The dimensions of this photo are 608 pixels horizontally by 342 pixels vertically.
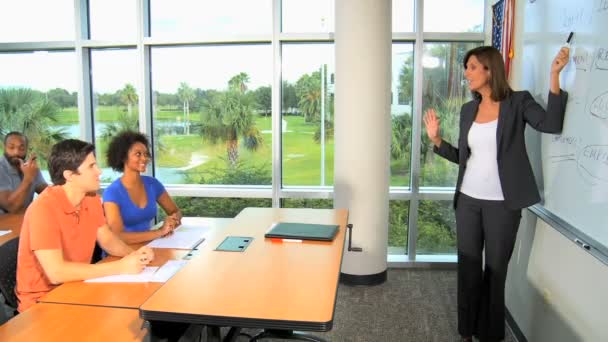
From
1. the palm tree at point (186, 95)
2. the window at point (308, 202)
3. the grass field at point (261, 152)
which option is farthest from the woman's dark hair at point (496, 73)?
the palm tree at point (186, 95)

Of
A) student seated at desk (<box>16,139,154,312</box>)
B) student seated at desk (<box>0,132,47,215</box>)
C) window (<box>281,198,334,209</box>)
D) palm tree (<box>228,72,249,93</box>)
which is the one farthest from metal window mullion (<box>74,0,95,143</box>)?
student seated at desk (<box>16,139,154,312</box>)

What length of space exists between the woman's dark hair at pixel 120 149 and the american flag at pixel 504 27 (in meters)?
2.47

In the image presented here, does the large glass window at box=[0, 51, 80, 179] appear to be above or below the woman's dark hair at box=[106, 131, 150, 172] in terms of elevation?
above

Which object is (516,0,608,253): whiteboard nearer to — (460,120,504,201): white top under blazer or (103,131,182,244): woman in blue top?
(460,120,504,201): white top under blazer

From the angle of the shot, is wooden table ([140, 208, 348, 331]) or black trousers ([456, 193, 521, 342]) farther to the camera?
black trousers ([456, 193, 521, 342])

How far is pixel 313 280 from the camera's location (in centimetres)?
169

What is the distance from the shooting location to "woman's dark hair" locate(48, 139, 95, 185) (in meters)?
2.00

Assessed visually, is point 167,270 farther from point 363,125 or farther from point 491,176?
point 363,125

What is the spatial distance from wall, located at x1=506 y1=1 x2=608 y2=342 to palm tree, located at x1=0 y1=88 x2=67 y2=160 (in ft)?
13.8

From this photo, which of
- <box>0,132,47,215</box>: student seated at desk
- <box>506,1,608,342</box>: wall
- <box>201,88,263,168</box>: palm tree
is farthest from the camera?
<box>201,88,263,168</box>: palm tree

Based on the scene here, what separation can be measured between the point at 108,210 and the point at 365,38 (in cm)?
214

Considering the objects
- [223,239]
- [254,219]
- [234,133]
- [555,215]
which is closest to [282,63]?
[234,133]

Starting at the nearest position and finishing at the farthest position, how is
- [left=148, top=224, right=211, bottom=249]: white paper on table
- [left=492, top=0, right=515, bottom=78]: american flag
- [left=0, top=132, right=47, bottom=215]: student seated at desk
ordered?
[left=148, top=224, right=211, bottom=249]: white paper on table, [left=492, top=0, right=515, bottom=78]: american flag, [left=0, top=132, right=47, bottom=215]: student seated at desk

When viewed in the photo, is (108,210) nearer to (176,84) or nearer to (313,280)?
(313,280)
